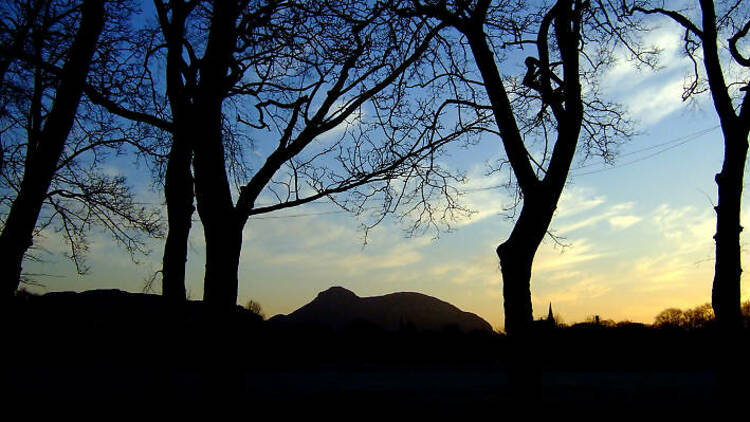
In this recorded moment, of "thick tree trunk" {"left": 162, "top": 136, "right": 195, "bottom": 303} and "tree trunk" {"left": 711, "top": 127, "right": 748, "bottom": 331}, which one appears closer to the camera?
"tree trunk" {"left": 711, "top": 127, "right": 748, "bottom": 331}

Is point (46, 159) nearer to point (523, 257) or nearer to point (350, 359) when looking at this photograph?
point (523, 257)

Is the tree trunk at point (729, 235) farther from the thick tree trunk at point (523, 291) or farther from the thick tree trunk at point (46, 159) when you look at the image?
the thick tree trunk at point (46, 159)

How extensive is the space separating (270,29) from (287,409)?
5.91m

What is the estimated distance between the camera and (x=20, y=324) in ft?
73.5

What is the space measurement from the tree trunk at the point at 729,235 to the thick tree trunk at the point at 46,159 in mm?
9145

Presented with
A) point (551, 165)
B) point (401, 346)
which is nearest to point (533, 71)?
point (551, 165)

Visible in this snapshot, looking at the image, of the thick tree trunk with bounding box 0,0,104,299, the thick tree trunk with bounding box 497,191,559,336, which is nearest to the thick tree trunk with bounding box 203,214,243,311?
the thick tree trunk with bounding box 0,0,104,299

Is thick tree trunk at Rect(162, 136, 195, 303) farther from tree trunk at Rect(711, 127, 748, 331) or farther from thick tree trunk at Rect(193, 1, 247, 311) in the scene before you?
tree trunk at Rect(711, 127, 748, 331)

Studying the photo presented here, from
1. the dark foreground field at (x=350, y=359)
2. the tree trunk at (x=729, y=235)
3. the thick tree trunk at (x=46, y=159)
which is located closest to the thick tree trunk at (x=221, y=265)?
the thick tree trunk at (x=46, y=159)

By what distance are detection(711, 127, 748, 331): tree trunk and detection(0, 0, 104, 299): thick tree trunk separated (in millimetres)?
9145

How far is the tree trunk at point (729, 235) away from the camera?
8.66 meters

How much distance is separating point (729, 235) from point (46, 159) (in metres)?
9.38

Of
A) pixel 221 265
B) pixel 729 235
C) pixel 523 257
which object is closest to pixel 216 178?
pixel 221 265

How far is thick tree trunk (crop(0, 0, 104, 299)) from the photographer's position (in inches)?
303
